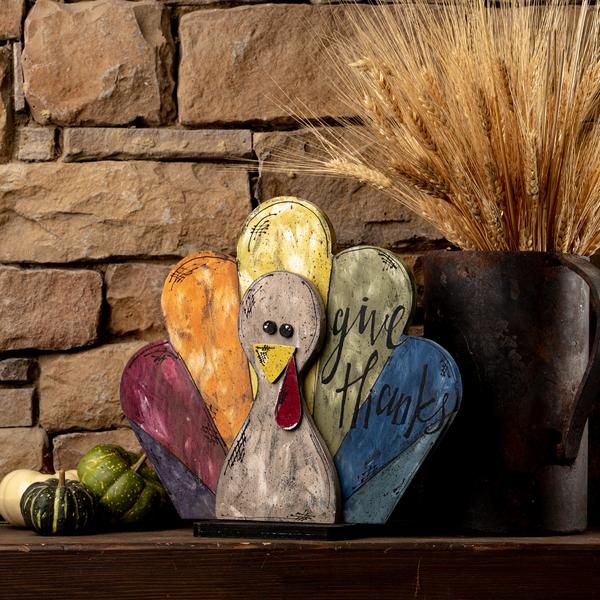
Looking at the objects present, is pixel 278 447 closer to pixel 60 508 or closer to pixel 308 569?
pixel 308 569

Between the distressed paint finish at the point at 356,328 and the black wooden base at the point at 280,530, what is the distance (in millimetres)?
111

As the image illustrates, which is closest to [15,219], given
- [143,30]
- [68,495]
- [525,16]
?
[143,30]

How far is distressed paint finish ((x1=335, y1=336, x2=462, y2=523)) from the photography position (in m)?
1.40

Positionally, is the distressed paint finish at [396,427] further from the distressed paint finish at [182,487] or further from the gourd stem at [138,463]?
the gourd stem at [138,463]

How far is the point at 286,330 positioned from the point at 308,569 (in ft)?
1.05

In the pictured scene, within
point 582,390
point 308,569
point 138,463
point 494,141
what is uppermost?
point 494,141

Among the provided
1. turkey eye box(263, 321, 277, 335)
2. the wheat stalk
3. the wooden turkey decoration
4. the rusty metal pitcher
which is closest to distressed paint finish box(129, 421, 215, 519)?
the wooden turkey decoration

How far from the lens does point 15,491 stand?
1.57m

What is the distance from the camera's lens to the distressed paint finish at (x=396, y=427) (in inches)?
54.9

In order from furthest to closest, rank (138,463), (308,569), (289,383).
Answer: (138,463) < (289,383) < (308,569)

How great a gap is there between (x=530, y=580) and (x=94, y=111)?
40.3 inches

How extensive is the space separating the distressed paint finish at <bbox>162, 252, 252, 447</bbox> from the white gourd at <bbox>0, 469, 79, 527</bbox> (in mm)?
262

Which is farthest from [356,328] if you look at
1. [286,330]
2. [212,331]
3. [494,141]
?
[494,141]

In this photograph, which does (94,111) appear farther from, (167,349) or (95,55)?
(167,349)
